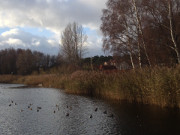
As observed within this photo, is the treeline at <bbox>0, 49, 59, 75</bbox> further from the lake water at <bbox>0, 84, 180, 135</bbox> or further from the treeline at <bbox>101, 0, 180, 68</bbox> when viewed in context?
the lake water at <bbox>0, 84, 180, 135</bbox>

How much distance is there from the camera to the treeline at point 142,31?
16.9 metres

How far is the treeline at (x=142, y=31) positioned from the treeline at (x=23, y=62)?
34613 millimetres

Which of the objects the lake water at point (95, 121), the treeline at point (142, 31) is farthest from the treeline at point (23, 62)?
the lake water at point (95, 121)

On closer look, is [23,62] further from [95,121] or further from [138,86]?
[95,121]

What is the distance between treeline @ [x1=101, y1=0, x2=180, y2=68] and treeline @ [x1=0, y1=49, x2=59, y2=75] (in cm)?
3461

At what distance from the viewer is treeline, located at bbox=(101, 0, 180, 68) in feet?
55.4

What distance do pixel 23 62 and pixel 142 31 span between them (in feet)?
177

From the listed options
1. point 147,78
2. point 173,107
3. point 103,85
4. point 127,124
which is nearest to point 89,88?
point 103,85

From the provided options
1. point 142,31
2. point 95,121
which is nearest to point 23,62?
point 142,31

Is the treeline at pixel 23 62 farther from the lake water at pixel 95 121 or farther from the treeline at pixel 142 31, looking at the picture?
the lake water at pixel 95 121

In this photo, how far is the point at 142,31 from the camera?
17.5 metres

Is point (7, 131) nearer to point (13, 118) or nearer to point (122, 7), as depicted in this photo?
point (13, 118)

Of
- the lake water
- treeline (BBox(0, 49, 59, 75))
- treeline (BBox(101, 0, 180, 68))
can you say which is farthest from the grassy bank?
treeline (BBox(0, 49, 59, 75))

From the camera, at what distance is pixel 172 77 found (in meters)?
10.1
